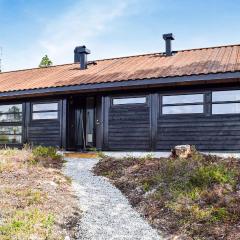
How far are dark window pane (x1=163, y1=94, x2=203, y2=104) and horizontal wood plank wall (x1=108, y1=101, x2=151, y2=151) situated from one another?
75 cm

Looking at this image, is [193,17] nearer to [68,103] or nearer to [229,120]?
[229,120]

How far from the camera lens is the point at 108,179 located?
10.4 m

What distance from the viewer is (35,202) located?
306 inches

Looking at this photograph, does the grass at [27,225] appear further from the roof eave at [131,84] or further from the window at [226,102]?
the window at [226,102]

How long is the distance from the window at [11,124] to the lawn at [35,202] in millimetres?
5519

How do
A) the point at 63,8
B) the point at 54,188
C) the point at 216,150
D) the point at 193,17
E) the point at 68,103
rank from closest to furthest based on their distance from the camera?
1. the point at 54,188
2. the point at 63,8
3. the point at 216,150
4. the point at 193,17
5. the point at 68,103

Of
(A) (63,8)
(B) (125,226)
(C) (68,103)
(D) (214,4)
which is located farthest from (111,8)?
(B) (125,226)

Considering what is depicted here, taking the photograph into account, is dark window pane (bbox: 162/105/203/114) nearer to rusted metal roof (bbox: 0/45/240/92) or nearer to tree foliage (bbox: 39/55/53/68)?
rusted metal roof (bbox: 0/45/240/92)

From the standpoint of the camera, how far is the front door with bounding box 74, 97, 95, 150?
16.7m

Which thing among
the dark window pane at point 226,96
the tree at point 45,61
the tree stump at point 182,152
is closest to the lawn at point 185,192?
the tree stump at point 182,152

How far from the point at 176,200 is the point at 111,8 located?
671 centimetres

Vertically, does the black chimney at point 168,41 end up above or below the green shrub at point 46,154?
above

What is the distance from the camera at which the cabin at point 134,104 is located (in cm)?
1340

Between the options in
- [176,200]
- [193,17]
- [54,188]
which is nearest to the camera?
[176,200]
